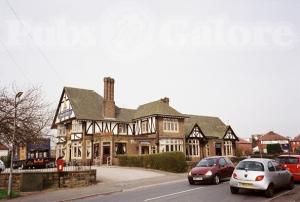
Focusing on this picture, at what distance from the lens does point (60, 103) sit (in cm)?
4459

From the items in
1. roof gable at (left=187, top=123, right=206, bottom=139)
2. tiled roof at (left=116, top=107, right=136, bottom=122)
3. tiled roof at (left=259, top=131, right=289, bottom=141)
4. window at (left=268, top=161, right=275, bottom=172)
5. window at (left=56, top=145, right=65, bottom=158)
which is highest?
tiled roof at (left=116, top=107, right=136, bottom=122)

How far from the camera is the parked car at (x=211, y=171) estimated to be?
17.1 meters

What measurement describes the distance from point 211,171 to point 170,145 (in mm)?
23108

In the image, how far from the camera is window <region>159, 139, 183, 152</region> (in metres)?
39.4

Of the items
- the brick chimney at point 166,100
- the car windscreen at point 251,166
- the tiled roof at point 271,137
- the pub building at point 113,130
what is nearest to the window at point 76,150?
the pub building at point 113,130

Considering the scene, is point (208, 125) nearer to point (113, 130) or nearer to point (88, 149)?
point (113, 130)

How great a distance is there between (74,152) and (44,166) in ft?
30.3

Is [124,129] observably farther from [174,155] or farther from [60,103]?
[174,155]

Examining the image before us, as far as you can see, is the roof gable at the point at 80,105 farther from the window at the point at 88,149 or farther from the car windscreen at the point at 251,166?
the car windscreen at the point at 251,166

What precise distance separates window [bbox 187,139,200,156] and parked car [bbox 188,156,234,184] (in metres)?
25.4

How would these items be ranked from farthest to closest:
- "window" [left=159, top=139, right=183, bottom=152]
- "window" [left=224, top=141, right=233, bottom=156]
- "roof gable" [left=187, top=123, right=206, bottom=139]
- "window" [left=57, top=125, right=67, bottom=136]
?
"window" [left=224, top=141, right=233, bottom=156], "roof gable" [left=187, top=123, right=206, bottom=139], "window" [left=57, top=125, right=67, bottom=136], "window" [left=159, top=139, right=183, bottom=152]

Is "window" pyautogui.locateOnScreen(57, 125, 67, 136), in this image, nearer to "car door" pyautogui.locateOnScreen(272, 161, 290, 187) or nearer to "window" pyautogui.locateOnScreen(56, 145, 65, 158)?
"window" pyautogui.locateOnScreen(56, 145, 65, 158)

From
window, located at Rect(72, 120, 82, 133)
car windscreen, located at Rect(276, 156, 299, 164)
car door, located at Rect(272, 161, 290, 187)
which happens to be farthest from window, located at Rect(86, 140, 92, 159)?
car door, located at Rect(272, 161, 290, 187)

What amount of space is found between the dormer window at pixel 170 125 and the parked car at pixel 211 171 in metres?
21.5
